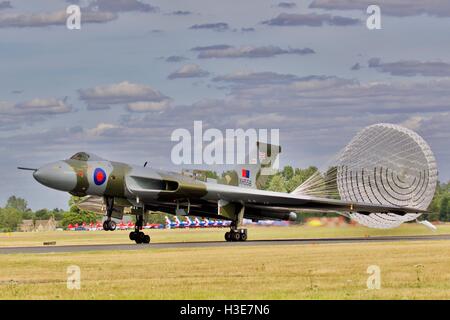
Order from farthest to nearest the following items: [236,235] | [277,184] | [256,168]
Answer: [277,184] < [256,168] < [236,235]

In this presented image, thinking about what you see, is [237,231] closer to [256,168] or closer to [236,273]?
[256,168]

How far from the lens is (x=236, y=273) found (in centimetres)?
2803

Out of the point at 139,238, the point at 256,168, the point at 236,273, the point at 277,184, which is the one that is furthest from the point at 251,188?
the point at 277,184

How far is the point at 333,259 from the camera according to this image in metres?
33.4

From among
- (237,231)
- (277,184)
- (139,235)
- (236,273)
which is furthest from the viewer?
(277,184)

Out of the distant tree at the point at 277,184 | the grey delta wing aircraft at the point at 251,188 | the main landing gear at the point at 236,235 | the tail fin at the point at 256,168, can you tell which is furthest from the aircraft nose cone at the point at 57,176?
the distant tree at the point at 277,184

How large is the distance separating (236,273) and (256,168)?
31.5 meters

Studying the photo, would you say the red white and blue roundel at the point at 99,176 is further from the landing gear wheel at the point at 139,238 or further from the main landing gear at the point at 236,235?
the main landing gear at the point at 236,235

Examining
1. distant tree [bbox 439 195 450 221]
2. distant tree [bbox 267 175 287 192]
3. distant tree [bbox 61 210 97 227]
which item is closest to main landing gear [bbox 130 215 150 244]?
distant tree [bbox 439 195 450 221]

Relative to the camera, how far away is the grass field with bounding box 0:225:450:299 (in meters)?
22.6

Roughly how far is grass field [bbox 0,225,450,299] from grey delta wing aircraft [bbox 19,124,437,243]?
6.24 meters

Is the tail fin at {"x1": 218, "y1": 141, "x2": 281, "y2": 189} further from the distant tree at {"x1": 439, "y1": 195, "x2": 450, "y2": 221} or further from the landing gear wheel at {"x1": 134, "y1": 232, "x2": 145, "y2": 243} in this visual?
the distant tree at {"x1": 439, "y1": 195, "x2": 450, "y2": 221}

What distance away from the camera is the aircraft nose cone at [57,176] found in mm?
45500
